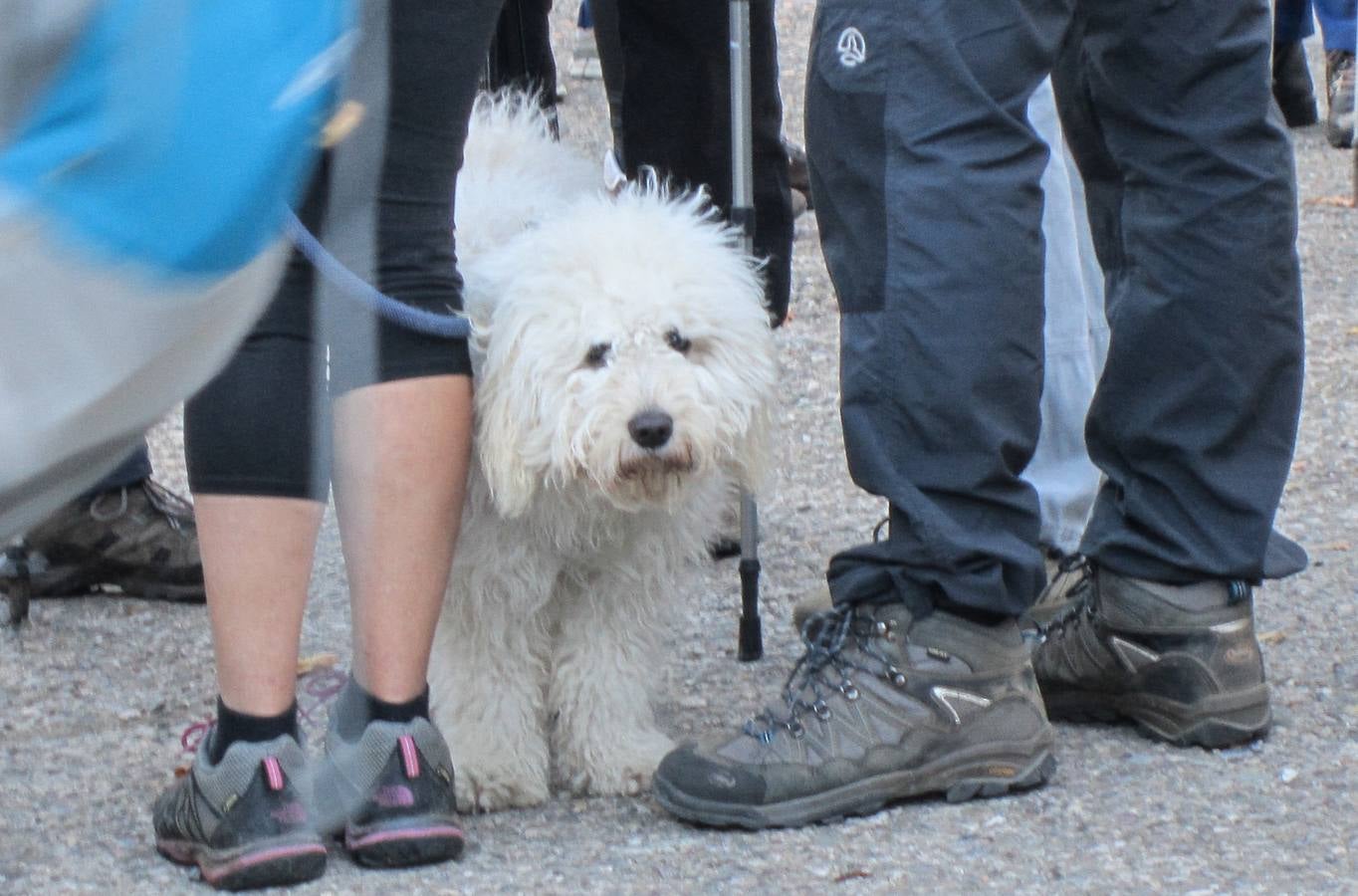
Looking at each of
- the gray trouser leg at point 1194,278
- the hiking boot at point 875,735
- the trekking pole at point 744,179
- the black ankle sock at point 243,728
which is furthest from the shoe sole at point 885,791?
the trekking pole at point 744,179

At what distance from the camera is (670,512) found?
8.54 feet

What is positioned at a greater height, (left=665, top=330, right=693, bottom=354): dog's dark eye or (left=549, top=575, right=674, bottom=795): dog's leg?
(left=665, top=330, right=693, bottom=354): dog's dark eye

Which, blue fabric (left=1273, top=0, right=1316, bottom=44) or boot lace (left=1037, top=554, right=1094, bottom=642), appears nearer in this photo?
boot lace (left=1037, top=554, right=1094, bottom=642)

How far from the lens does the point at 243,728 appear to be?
2271mm

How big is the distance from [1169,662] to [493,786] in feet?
3.13

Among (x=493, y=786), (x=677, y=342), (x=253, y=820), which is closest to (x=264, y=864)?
(x=253, y=820)

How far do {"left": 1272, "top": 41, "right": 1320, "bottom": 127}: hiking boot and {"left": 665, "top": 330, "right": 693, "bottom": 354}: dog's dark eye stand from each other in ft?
21.2

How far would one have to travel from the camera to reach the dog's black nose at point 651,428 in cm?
243

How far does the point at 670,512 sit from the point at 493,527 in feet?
0.78

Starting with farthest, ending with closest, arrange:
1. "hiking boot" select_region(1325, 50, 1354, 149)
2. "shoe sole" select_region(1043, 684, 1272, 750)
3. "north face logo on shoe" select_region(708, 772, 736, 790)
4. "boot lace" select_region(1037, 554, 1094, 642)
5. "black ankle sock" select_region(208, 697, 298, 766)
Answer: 1. "hiking boot" select_region(1325, 50, 1354, 149)
2. "boot lace" select_region(1037, 554, 1094, 642)
3. "shoe sole" select_region(1043, 684, 1272, 750)
4. "north face logo on shoe" select_region(708, 772, 736, 790)
5. "black ankle sock" select_region(208, 697, 298, 766)

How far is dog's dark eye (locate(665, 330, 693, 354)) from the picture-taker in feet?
8.23

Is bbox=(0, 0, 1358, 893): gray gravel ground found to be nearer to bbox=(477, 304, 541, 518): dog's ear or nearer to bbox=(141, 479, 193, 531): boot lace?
bbox=(141, 479, 193, 531): boot lace

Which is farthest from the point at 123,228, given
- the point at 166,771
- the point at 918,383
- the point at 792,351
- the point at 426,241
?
the point at 792,351

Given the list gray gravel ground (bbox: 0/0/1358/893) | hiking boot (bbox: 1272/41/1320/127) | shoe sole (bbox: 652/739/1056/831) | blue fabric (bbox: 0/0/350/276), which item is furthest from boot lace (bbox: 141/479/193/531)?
hiking boot (bbox: 1272/41/1320/127)
